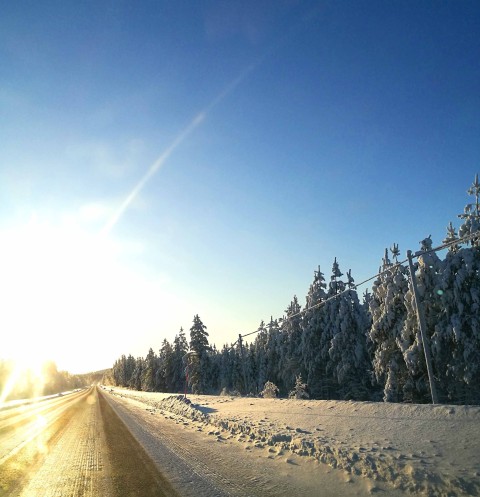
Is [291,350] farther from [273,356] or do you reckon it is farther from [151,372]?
[151,372]

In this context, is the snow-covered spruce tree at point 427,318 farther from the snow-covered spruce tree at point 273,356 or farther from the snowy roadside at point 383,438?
the snow-covered spruce tree at point 273,356

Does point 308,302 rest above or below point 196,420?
above

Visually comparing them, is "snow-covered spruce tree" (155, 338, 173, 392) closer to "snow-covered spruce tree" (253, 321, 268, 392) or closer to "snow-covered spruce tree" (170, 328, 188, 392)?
"snow-covered spruce tree" (170, 328, 188, 392)

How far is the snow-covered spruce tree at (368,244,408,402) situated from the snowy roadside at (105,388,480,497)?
16.5 m

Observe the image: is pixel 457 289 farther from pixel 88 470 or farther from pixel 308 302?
pixel 88 470

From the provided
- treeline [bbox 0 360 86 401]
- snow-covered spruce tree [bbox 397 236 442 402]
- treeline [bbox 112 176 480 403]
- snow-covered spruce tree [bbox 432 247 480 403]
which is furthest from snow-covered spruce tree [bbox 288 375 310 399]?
treeline [bbox 0 360 86 401]

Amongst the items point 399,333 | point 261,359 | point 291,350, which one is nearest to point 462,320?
point 399,333

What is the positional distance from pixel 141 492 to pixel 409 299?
2323 centimetres

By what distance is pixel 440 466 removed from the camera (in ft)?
18.1

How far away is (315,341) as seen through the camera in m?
38.3

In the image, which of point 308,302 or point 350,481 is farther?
point 308,302

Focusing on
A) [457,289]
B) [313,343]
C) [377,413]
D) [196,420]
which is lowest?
[196,420]

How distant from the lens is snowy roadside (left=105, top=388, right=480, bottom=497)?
532 cm

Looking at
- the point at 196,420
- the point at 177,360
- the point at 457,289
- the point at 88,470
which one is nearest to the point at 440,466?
the point at 88,470
